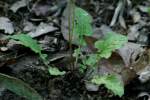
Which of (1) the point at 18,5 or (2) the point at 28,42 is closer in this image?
(2) the point at 28,42

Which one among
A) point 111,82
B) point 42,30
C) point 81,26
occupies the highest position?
point 81,26

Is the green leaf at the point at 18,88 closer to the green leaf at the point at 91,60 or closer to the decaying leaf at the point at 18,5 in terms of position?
the green leaf at the point at 91,60

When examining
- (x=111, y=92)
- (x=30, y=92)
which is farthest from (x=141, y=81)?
(x=30, y=92)

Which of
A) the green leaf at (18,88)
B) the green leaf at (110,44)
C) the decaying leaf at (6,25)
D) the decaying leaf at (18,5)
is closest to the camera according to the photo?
the green leaf at (18,88)

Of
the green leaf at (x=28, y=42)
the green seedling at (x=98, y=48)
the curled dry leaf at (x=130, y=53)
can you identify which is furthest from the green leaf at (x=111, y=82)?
the green leaf at (x=28, y=42)

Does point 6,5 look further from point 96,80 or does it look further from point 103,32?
point 96,80

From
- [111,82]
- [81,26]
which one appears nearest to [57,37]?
[81,26]

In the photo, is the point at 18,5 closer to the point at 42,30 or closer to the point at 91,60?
the point at 42,30
